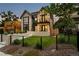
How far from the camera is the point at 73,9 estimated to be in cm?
423

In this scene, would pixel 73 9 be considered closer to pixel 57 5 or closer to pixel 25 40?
pixel 57 5

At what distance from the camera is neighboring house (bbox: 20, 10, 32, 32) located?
426 centimetres

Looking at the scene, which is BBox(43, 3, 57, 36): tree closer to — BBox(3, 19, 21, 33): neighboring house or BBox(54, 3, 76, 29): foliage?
BBox(54, 3, 76, 29): foliage

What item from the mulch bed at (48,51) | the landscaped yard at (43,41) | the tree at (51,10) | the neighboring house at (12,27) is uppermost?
the tree at (51,10)

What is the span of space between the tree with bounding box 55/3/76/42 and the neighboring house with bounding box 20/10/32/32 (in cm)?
28

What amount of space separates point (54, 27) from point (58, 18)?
0.10 metres

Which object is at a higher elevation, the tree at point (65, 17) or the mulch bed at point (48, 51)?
the tree at point (65, 17)

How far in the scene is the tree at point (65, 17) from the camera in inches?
166

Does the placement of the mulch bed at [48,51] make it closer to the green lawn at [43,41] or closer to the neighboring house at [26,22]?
the green lawn at [43,41]

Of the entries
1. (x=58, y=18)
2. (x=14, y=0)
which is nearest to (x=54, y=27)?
(x=58, y=18)

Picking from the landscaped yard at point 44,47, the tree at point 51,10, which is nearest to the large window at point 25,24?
the landscaped yard at point 44,47

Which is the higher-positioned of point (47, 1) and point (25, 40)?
point (47, 1)

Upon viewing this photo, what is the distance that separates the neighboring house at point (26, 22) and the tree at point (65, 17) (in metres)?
0.28

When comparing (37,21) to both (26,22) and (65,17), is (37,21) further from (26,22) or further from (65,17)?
(65,17)
